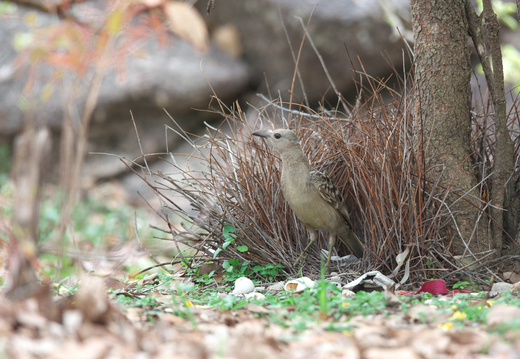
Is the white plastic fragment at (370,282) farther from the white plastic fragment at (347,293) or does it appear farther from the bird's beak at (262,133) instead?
the bird's beak at (262,133)

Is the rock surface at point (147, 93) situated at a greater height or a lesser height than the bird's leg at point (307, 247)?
greater

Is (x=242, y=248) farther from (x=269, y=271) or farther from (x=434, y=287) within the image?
(x=434, y=287)

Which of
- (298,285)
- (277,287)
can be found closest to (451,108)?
(298,285)

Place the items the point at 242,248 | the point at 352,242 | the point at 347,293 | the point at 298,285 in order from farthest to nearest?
the point at 352,242 → the point at 242,248 → the point at 298,285 → the point at 347,293

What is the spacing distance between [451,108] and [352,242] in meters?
1.26

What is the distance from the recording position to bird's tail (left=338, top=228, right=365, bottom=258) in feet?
11.4

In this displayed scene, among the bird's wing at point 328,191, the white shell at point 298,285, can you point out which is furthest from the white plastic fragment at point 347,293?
the bird's wing at point 328,191

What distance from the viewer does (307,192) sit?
127 inches

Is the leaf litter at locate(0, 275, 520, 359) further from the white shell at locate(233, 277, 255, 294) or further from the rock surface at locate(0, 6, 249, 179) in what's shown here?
the rock surface at locate(0, 6, 249, 179)

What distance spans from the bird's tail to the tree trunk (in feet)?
2.49

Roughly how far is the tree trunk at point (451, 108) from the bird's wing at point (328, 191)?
73cm

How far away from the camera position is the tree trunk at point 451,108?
2930 millimetres

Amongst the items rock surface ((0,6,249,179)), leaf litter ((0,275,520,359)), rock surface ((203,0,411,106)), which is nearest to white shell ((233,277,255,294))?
leaf litter ((0,275,520,359))

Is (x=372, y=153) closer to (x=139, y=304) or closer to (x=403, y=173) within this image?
(x=403, y=173)
